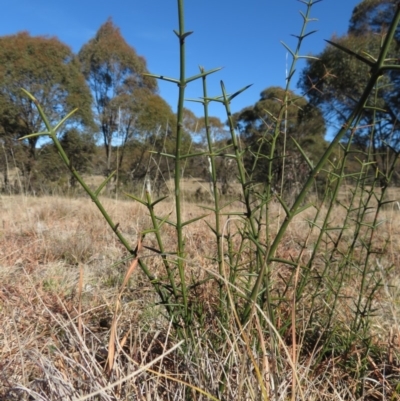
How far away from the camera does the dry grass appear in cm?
81

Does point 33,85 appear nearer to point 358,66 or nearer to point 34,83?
point 34,83

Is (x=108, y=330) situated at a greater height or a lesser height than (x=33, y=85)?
lesser

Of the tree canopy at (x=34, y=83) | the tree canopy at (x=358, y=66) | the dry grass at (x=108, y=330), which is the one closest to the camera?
the dry grass at (x=108, y=330)

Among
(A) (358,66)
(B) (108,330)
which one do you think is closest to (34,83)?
(A) (358,66)

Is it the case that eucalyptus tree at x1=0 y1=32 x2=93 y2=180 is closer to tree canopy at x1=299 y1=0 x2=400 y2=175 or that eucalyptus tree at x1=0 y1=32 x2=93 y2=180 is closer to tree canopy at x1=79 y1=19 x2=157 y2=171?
tree canopy at x1=79 y1=19 x2=157 y2=171

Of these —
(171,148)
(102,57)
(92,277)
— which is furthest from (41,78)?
(92,277)

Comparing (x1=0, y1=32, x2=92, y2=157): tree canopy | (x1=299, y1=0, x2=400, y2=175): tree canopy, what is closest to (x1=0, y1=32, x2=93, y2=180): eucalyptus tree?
(x1=0, y1=32, x2=92, y2=157): tree canopy

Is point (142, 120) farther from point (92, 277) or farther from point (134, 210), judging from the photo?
point (92, 277)

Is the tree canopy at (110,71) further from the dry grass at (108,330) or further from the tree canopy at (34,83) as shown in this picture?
the dry grass at (108,330)

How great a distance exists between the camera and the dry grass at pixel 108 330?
0.81 meters

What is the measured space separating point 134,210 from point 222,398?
344 cm

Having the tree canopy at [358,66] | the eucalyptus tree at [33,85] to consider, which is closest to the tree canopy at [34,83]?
the eucalyptus tree at [33,85]

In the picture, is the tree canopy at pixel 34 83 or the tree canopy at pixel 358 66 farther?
the tree canopy at pixel 34 83

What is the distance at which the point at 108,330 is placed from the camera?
124 cm
